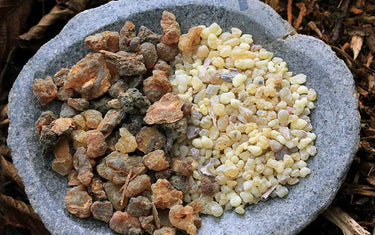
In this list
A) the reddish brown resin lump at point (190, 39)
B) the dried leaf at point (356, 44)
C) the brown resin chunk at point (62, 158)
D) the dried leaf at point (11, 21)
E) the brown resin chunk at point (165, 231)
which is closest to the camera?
the brown resin chunk at point (165, 231)

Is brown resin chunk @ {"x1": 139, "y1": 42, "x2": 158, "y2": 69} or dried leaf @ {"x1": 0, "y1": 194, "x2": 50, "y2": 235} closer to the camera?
brown resin chunk @ {"x1": 139, "y1": 42, "x2": 158, "y2": 69}

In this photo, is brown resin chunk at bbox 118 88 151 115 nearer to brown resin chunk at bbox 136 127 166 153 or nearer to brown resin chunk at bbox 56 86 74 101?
brown resin chunk at bbox 136 127 166 153

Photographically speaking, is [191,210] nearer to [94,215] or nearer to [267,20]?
[94,215]

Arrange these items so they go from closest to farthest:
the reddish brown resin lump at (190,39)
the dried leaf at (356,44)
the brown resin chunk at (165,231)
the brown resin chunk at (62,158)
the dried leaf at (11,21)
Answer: the brown resin chunk at (165,231) < the brown resin chunk at (62,158) < the reddish brown resin lump at (190,39) < the dried leaf at (356,44) < the dried leaf at (11,21)

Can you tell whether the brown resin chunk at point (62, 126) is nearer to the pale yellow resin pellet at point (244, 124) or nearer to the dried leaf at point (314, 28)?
the pale yellow resin pellet at point (244, 124)

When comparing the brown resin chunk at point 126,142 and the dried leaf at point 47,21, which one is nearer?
the brown resin chunk at point 126,142

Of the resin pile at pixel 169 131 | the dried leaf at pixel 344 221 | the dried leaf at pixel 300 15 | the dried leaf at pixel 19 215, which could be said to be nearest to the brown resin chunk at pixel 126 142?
the resin pile at pixel 169 131

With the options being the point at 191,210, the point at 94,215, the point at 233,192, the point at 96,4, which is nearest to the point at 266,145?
the point at 233,192

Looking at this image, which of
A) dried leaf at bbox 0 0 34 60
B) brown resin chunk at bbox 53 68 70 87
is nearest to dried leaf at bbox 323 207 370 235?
brown resin chunk at bbox 53 68 70 87
